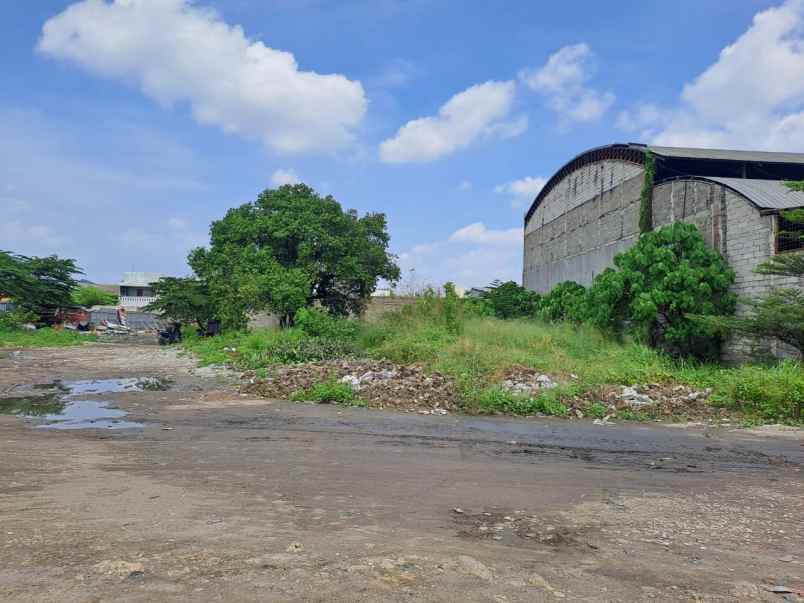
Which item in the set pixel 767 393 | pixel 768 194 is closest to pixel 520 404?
pixel 767 393

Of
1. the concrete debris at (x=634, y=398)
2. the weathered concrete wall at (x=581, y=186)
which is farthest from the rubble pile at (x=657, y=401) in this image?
the weathered concrete wall at (x=581, y=186)

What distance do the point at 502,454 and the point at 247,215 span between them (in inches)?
888

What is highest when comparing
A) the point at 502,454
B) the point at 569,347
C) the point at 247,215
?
the point at 247,215

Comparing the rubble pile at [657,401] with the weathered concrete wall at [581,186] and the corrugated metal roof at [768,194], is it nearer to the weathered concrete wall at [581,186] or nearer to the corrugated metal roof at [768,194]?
the corrugated metal roof at [768,194]

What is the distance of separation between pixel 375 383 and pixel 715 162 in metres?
15.5

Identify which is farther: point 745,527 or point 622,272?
point 622,272

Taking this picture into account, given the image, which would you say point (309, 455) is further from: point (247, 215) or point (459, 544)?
point (247, 215)

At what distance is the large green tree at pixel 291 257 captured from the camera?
2200 centimetres

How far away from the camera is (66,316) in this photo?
1324 inches

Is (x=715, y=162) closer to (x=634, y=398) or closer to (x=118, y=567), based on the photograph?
(x=634, y=398)

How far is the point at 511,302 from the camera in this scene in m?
25.0

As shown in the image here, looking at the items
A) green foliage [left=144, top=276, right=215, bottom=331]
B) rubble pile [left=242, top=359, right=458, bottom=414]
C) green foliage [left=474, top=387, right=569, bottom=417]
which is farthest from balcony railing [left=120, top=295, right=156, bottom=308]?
green foliage [left=474, top=387, right=569, bottom=417]

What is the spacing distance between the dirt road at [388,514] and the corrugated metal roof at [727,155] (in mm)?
13503

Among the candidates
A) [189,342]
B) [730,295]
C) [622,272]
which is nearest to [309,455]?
[622,272]
